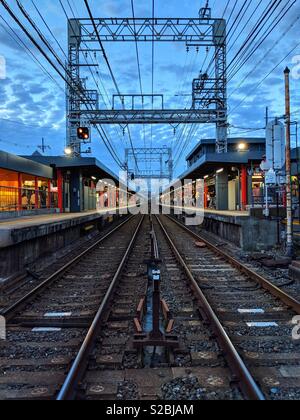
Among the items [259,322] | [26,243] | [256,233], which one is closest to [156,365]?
[259,322]

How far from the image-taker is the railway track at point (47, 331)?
4.24 metres

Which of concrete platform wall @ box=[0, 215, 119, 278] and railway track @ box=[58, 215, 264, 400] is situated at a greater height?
concrete platform wall @ box=[0, 215, 119, 278]

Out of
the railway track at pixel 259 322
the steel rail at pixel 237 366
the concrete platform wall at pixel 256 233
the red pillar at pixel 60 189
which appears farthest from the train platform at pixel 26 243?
the red pillar at pixel 60 189

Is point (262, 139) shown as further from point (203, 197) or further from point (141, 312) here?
point (141, 312)

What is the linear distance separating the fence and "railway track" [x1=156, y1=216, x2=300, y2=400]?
1050 cm

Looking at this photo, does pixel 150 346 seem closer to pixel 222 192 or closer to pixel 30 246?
pixel 30 246

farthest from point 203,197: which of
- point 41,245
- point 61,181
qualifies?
point 41,245

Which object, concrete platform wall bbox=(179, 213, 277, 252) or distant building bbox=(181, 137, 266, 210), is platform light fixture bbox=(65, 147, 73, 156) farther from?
concrete platform wall bbox=(179, 213, 277, 252)

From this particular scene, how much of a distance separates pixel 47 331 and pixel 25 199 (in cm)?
1657

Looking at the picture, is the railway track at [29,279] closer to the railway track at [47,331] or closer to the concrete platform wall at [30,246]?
the concrete platform wall at [30,246]

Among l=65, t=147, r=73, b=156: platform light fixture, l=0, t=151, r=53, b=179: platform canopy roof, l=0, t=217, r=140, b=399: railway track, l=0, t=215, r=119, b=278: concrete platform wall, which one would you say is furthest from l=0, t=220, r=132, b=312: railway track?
l=65, t=147, r=73, b=156: platform light fixture

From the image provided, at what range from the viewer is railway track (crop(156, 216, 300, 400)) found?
432 centimetres

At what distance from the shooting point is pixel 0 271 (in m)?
9.36
